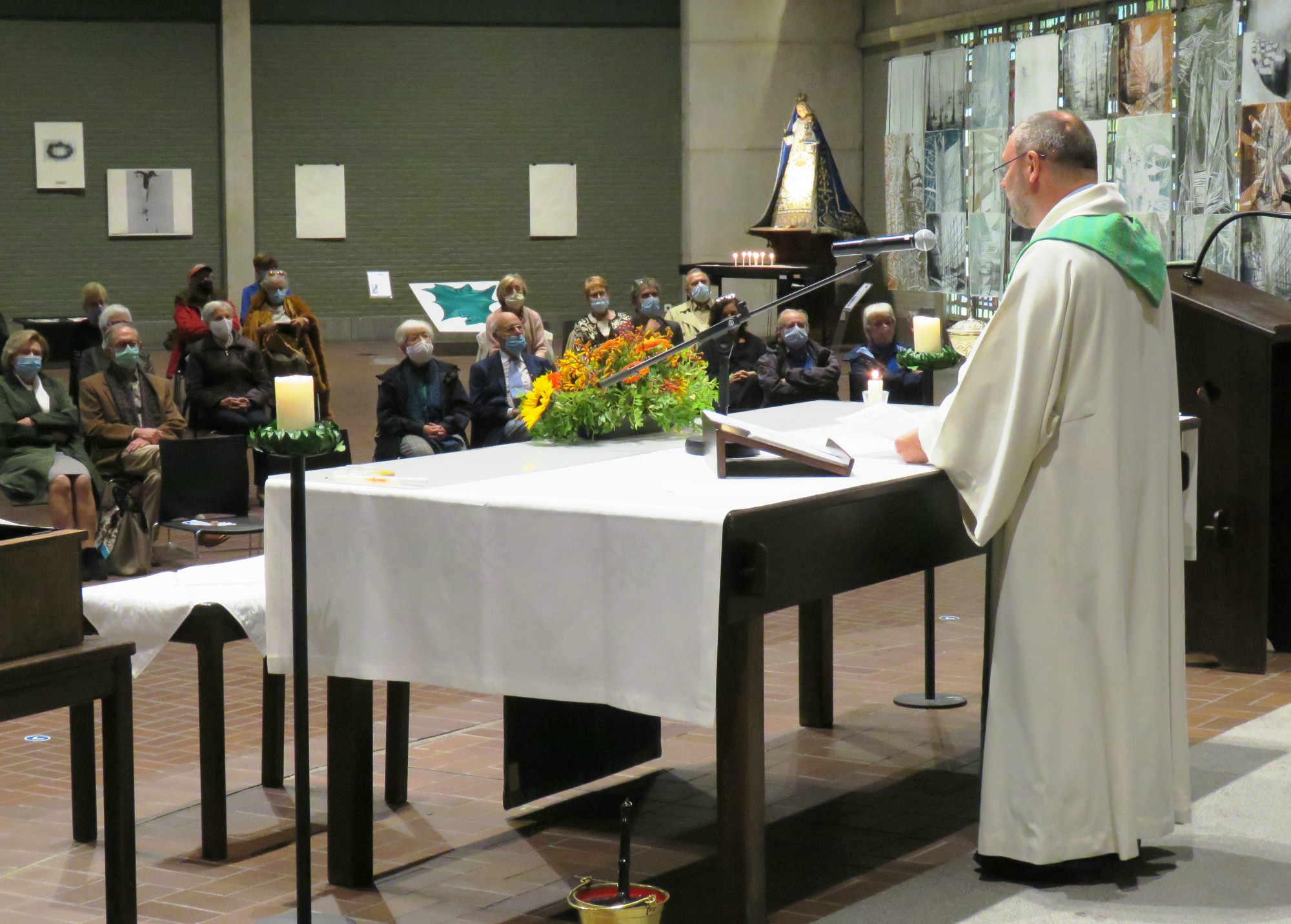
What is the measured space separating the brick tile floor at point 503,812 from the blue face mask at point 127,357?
2688mm

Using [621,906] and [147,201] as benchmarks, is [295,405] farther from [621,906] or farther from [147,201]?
[147,201]

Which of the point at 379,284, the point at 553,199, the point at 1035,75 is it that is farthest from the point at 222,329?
the point at 553,199

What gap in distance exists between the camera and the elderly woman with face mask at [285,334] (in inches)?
438

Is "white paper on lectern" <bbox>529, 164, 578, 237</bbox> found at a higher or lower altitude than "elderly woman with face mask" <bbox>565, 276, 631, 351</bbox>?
higher

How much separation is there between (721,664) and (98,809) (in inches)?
94.2

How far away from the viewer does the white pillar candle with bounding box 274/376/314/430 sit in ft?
12.7

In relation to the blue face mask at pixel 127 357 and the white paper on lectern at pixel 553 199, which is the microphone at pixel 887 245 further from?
the white paper on lectern at pixel 553 199

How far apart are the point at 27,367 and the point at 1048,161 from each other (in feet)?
20.7

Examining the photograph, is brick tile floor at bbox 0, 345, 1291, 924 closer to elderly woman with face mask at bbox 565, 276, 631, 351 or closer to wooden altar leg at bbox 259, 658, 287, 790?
wooden altar leg at bbox 259, 658, 287, 790

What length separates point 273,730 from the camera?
5.19 m

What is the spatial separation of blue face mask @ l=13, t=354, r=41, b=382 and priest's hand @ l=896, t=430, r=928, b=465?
5959mm

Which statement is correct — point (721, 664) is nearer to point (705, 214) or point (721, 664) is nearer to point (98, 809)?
point (98, 809)

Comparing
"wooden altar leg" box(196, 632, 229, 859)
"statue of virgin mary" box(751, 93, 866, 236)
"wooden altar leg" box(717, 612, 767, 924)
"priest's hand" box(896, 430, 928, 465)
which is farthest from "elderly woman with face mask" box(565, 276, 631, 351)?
"statue of virgin mary" box(751, 93, 866, 236)

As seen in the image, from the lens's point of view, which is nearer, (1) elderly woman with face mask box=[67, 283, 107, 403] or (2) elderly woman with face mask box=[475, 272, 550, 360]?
(1) elderly woman with face mask box=[67, 283, 107, 403]
